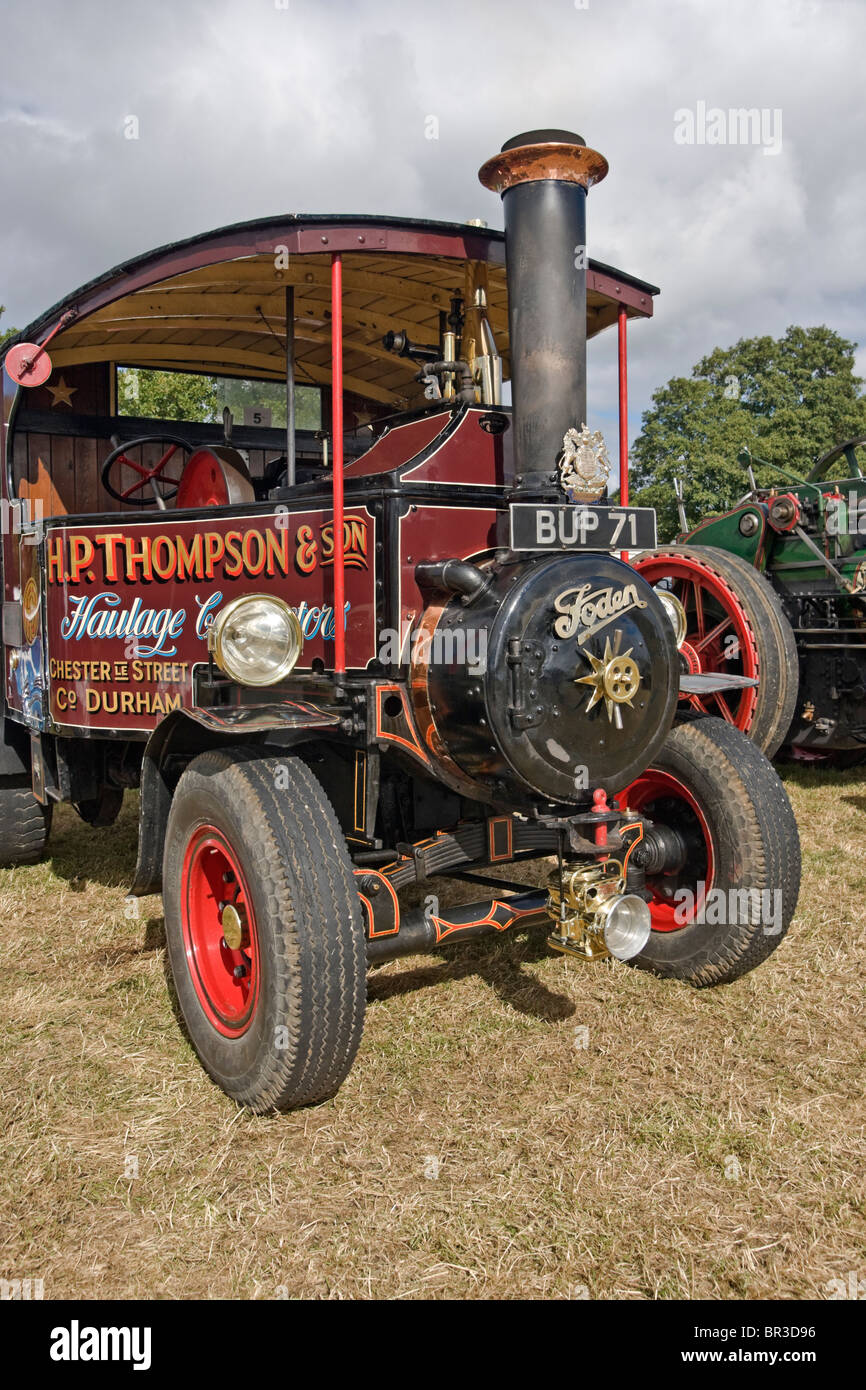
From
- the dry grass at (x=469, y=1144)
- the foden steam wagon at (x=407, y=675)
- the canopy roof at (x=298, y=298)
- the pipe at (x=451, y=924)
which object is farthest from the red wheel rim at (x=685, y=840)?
the canopy roof at (x=298, y=298)

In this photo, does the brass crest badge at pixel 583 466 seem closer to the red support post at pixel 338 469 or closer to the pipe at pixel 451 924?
the red support post at pixel 338 469

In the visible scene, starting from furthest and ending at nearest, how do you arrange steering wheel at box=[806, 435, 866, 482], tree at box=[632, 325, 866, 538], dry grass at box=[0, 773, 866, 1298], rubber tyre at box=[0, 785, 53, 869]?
tree at box=[632, 325, 866, 538], steering wheel at box=[806, 435, 866, 482], rubber tyre at box=[0, 785, 53, 869], dry grass at box=[0, 773, 866, 1298]

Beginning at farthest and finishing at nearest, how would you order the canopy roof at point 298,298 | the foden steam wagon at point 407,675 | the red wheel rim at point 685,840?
the red wheel rim at point 685,840, the canopy roof at point 298,298, the foden steam wagon at point 407,675

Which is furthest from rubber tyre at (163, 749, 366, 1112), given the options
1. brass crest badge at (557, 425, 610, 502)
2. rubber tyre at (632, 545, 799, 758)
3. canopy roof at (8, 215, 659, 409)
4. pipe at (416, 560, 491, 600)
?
rubber tyre at (632, 545, 799, 758)

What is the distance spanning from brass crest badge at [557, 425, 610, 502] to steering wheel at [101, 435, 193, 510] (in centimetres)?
237

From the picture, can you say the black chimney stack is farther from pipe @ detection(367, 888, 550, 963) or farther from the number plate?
pipe @ detection(367, 888, 550, 963)

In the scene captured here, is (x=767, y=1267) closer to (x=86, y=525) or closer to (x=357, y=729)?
(x=357, y=729)

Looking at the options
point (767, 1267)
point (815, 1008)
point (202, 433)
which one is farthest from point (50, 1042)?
point (202, 433)

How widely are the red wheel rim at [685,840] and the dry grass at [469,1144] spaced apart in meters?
0.26

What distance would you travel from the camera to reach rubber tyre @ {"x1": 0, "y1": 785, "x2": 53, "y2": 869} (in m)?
5.09

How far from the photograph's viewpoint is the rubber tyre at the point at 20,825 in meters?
5.09

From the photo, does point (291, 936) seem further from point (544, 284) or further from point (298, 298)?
point (298, 298)

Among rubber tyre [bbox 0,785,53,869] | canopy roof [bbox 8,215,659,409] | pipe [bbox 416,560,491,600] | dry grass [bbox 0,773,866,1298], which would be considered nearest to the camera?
dry grass [bbox 0,773,866,1298]

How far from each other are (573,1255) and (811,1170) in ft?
2.28
